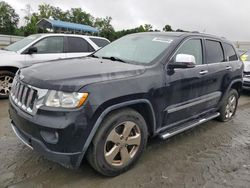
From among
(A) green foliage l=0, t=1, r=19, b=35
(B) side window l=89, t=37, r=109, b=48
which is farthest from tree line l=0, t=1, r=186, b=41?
(B) side window l=89, t=37, r=109, b=48

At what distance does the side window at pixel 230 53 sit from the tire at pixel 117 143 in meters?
2.84

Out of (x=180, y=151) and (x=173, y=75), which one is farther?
A: (x=180, y=151)

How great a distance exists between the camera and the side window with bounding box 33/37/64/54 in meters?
6.88

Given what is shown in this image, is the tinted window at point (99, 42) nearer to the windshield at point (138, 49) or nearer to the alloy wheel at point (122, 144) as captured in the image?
the windshield at point (138, 49)

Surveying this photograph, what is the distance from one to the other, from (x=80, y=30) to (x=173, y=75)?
3893cm

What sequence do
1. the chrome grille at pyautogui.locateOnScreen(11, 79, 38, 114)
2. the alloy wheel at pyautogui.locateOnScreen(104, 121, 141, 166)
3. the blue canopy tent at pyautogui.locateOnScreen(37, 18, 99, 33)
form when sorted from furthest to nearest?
the blue canopy tent at pyautogui.locateOnScreen(37, 18, 99, 33) < the alloy wheel at pyautogui.locateOnScreen(104, 121, 141, 166) < the chrome grille at pyautogui.locateOnScreen(11, 79, 38, 114)

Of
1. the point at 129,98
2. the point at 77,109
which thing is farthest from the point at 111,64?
the point at 77,109

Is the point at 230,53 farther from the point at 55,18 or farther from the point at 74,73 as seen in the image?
the point at 55,18

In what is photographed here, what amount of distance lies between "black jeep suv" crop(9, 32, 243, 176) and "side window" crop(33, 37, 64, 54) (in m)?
3.09

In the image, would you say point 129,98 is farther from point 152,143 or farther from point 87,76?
point 152,143

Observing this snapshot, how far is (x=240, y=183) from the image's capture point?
10.2 ft

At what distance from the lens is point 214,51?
15.5ft

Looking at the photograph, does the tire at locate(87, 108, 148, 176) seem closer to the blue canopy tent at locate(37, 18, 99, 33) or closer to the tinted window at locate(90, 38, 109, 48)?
the tinted window at locate(90, 38, 109, 48)

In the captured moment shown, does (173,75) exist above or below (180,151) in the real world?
above
